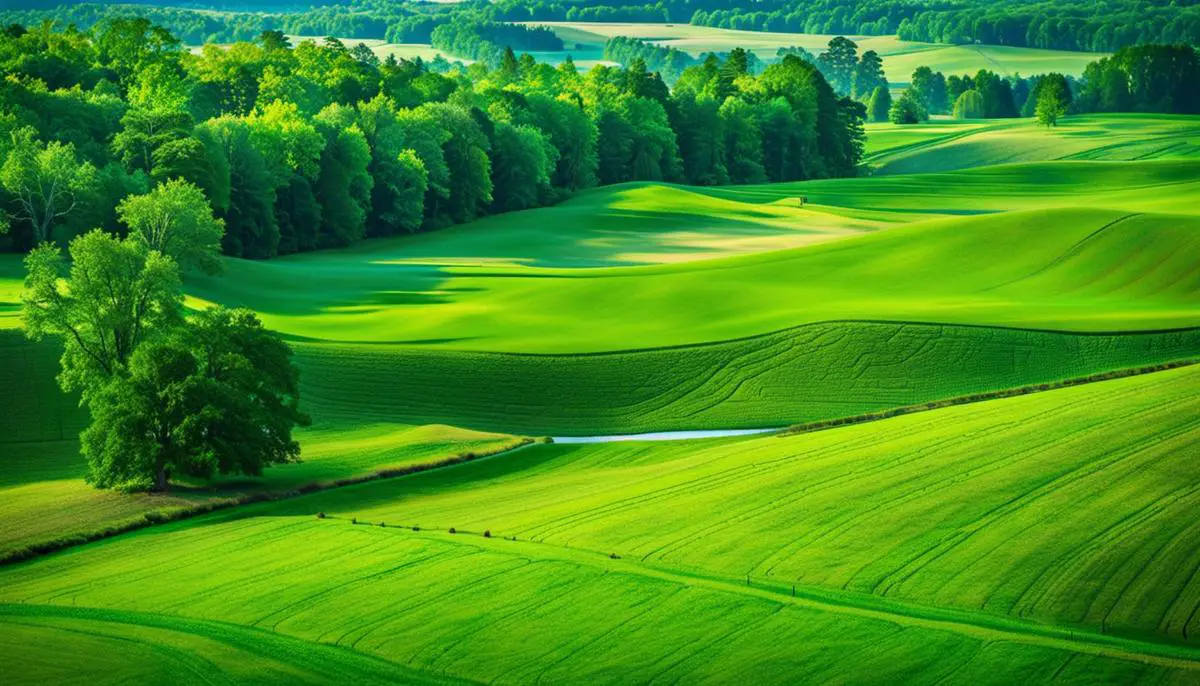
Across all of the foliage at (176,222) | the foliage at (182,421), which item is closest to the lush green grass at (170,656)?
the foliage at (182,421)

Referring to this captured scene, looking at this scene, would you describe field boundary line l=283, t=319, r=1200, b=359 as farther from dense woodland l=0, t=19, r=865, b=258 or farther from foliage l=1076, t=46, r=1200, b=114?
foliage l=1076, t=46, r=1200, b=114

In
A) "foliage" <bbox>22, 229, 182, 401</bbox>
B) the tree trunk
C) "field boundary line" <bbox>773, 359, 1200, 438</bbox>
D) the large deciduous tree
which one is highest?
the large deciduous tree

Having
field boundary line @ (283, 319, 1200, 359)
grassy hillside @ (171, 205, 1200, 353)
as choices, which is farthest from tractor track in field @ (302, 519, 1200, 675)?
grassy hillside @ (171, 205, 1200, 353)

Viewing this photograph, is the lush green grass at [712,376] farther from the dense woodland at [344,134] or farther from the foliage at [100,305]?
the dense woodland at [344,134]

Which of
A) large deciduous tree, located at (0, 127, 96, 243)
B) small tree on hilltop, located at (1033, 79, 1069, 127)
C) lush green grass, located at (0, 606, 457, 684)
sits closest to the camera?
lush green grass, located at (0, 606, 457, 684)

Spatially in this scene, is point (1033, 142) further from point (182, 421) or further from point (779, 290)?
point (182, 421)

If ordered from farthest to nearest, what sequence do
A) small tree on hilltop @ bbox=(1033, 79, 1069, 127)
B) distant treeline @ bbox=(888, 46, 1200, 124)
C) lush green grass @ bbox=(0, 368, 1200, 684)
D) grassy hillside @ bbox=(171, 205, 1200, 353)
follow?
distant treeline @ bbox=(888, 46, 1200, 124) → small tree on hilltop @ bbox=(1033, 79, 1069, 127) → grassy hillside @ bbox=(171, 205, 1200, 353) → lush green grass @ bbox=(0, 368, 1200, 684)

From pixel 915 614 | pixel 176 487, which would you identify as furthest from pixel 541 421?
pixel 915 614
